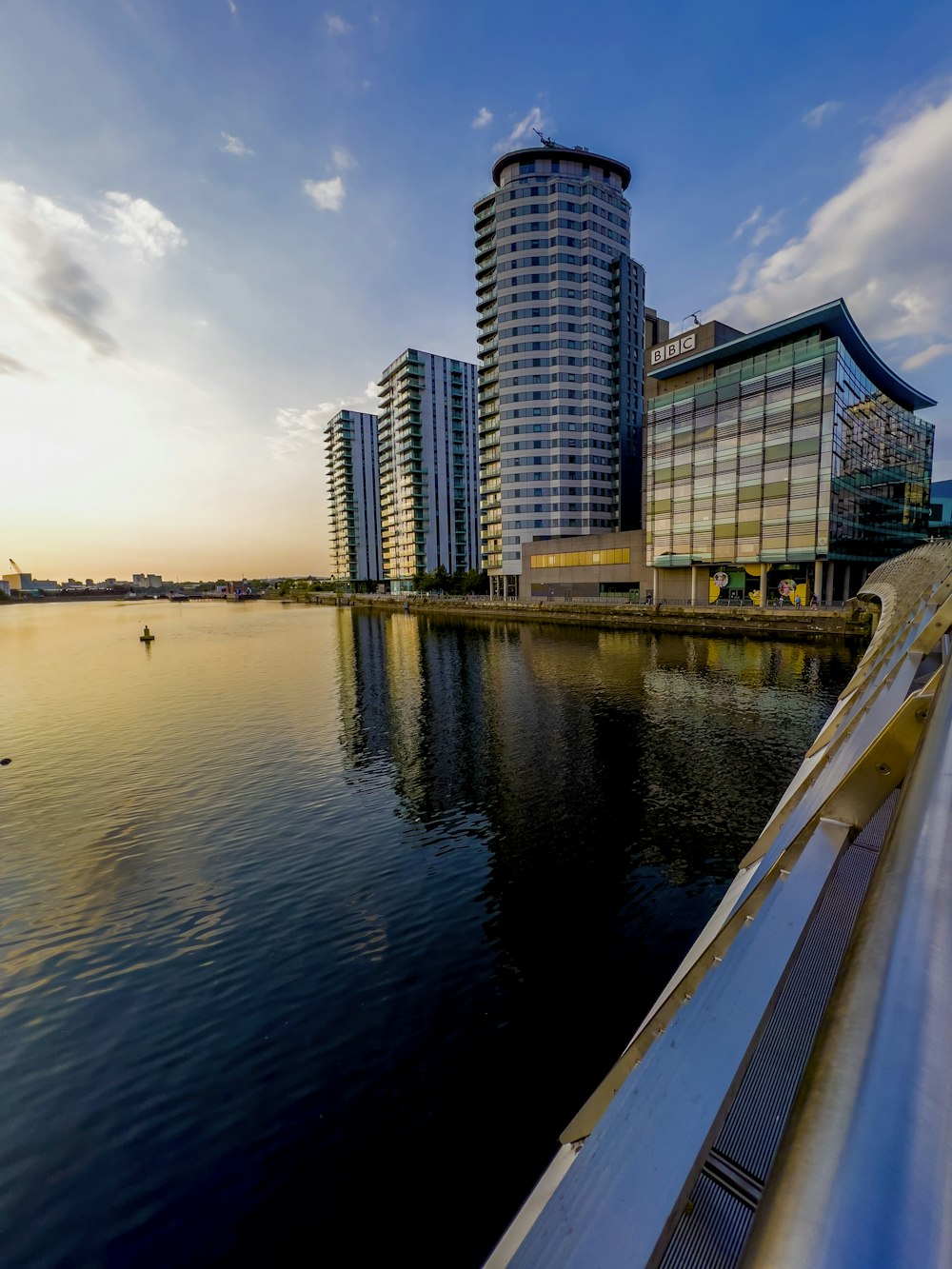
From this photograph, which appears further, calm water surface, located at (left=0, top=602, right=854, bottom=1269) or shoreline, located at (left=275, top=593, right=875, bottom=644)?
shoreline, located at (left=275, top=593, right=875, bottom=644)

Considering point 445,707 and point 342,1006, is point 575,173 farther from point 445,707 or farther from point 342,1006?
point 342,1006

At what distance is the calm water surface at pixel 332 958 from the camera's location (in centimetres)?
748

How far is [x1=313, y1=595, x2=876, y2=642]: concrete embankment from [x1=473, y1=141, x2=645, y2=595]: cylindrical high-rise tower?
55.2 feet

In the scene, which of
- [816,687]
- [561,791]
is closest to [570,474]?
[816,687]

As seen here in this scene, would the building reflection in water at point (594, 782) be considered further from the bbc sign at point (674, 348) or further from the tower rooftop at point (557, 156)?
the tower rooftop at point (557, 156)

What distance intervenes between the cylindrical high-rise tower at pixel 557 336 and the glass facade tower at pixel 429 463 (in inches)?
1602

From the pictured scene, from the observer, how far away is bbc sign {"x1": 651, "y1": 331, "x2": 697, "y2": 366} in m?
72.9

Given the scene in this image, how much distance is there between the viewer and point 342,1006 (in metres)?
10.5

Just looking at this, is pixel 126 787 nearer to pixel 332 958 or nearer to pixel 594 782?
pixel 332 958

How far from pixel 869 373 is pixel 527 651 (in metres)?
62.0

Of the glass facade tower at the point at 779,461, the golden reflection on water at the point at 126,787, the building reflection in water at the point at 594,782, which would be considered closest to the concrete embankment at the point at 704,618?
the building reflection in water at the point at 594,782

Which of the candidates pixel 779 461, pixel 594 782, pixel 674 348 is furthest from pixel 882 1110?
pixel 674 348

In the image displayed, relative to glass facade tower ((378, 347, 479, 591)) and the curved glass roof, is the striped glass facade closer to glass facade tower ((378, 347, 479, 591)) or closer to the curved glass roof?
the curved glass roof

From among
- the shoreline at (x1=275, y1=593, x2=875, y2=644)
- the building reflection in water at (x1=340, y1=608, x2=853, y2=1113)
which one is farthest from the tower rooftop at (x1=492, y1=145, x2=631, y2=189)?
the building reflection in water at (x1=340, y1=608, x2=853, y2=1113)
